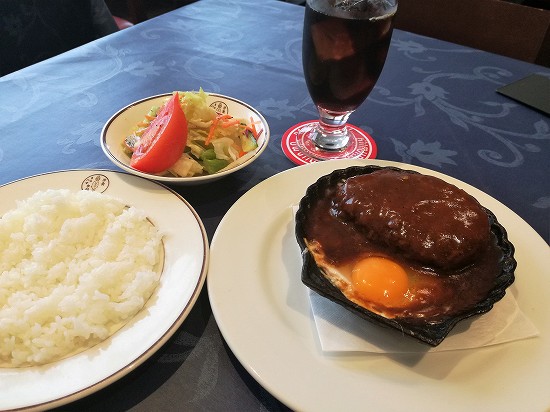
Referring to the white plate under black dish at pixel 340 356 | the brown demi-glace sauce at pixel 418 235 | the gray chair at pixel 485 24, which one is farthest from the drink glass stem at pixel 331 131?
the gray chair at pixel 485 24

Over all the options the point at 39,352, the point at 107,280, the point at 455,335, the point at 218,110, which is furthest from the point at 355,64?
the point at 39,352

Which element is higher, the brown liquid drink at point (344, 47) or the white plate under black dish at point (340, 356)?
the brown liquid drink at point (344, 47)

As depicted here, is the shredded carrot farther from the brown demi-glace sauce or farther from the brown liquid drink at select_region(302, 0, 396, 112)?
the brown demi-glace sauce

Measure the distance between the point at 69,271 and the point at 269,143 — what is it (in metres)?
0.98

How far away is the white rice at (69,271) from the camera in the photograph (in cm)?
96

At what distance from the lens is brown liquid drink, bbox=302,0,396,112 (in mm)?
1509

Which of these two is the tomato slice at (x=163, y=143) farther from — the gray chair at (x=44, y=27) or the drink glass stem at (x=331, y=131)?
the gray chair at (x=44, y=27)

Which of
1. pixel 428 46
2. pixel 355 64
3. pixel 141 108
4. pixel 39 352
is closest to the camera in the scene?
pixel 39 352

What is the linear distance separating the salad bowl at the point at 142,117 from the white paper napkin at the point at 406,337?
62cm

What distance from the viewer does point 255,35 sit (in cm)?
278

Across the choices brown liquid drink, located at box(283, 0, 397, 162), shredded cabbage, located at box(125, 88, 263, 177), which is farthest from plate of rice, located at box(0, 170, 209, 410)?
brown liquid drink, located at box(283, 0, 397, 162)

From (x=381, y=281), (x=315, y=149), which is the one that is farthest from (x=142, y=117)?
(x=381, y=281)

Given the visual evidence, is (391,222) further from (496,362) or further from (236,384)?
(236,384)

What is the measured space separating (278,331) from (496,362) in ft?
1.63
